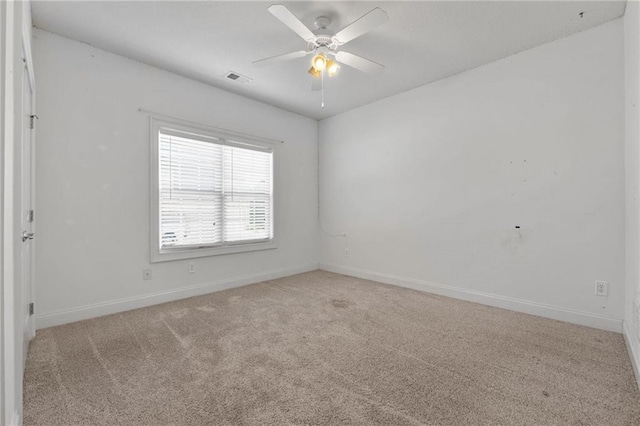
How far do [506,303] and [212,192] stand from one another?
11.6ft

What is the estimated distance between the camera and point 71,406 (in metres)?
1.50

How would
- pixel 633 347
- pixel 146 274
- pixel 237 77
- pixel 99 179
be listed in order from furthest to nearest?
pixel 237 77 → pixel 146 274 → pixel 99 179 → pixel 633 347

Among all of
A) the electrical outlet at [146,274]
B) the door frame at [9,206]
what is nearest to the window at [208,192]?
the electrical outlet at [146,274]

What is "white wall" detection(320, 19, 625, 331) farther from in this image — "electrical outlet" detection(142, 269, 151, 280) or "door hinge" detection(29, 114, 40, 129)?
"door hinge" detection(29, 114, 40, 129)

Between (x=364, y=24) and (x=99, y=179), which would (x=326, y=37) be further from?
(x=99, y=179)

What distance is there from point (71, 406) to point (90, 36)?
2905mm

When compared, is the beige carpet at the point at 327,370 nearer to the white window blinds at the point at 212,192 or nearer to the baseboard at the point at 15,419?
the baseboard at the point at 15,419

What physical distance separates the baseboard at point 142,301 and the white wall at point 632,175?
11.9 ft

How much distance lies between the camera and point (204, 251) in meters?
3.51

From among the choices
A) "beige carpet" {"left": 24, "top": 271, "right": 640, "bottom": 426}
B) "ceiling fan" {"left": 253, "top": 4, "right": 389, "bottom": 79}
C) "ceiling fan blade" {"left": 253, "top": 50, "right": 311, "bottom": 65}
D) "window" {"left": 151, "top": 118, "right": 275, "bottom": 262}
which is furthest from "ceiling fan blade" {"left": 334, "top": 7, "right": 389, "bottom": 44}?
"beige carpet" {"left": 24, "top": 271, "right": 640, "bottom": 426}

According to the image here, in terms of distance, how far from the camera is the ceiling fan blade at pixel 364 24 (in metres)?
1.84

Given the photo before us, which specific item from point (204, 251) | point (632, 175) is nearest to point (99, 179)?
point (204, 251)

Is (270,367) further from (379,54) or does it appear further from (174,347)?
(379,54)

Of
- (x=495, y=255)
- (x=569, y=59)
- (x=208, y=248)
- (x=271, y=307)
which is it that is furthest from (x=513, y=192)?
(x=208, y=248)
